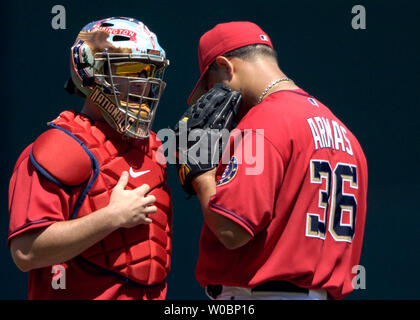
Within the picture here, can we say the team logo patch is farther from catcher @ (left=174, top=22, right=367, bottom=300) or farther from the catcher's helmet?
the catcher's helmet

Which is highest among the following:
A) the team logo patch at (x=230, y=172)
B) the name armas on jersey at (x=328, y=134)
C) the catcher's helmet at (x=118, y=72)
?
the catcher's helmet at (x=118, y=72)

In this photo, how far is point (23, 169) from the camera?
2535 mm

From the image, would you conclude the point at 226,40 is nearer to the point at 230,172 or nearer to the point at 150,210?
the point at 230,172

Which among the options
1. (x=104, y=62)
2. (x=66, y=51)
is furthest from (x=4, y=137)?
(x=104, y=62)

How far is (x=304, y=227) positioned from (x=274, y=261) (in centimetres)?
17

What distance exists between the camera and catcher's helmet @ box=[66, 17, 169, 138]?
271cm

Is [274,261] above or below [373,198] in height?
above

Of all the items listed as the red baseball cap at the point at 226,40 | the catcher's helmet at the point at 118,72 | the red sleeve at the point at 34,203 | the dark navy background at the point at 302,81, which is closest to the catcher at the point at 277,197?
the red baseball cap at the point at 226,40

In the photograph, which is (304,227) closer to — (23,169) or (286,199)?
(286,199)

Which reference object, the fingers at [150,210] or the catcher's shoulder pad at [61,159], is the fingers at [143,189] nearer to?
the fingers at [150,210]

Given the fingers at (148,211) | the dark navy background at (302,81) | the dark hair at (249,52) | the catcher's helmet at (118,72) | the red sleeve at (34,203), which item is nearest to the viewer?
the red sleeve at (34,203)

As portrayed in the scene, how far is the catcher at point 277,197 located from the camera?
2.47m

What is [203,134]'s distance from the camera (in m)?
2.63

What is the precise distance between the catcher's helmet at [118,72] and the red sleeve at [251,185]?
464 mm
